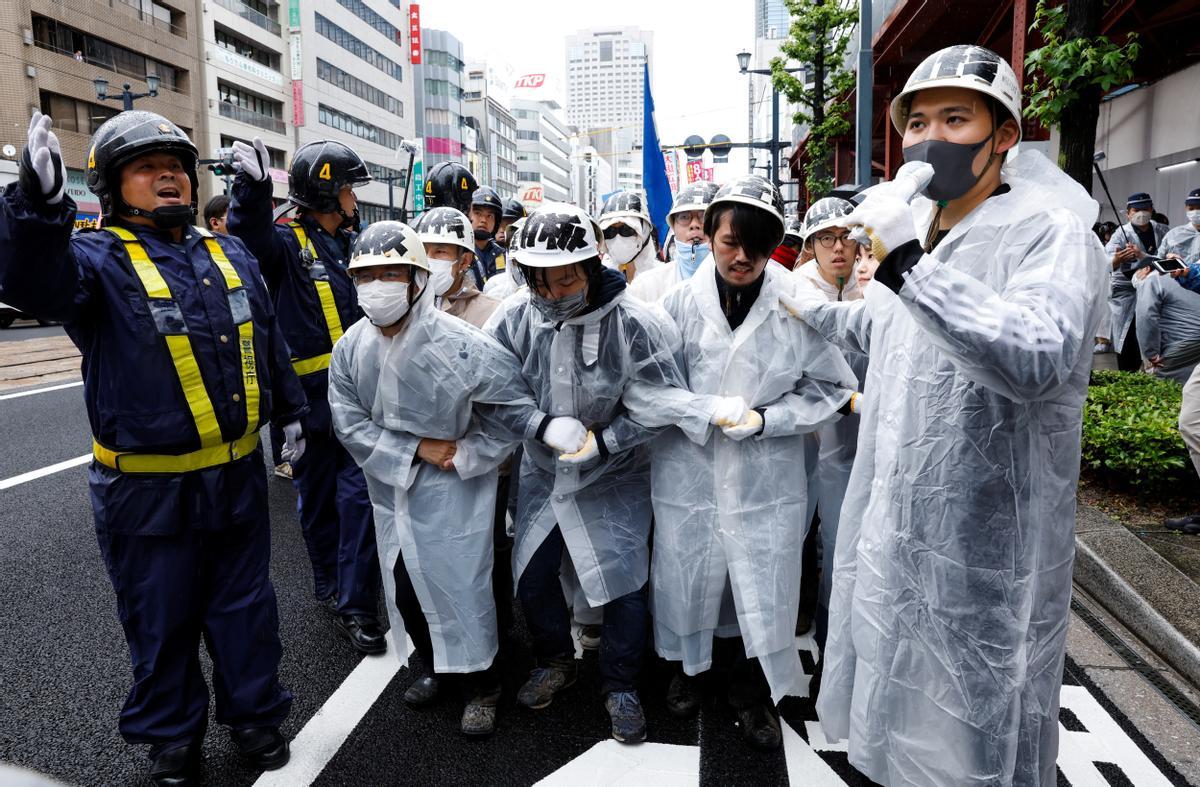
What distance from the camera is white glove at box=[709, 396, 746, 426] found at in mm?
2773

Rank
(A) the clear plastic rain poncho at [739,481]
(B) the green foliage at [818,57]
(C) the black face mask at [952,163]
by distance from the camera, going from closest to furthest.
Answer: (C) the black face mask at [952,163]
(A) the clear plastic rain poncho at [739,481]
(B) the green foliage at [818,57]

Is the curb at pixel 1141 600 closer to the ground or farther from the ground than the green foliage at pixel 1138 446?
closer to the ground

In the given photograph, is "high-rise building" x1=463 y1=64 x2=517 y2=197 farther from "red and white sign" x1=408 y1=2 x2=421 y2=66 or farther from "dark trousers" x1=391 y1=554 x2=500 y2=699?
"dark trousers" x1=391 y1=554 x2=500 y2=699

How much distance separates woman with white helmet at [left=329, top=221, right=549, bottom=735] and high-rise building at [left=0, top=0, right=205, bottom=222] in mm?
23857

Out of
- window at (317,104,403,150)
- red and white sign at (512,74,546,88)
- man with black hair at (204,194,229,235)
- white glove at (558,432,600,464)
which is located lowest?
white glove at (558,432,600,464)

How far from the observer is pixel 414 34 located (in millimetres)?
58094

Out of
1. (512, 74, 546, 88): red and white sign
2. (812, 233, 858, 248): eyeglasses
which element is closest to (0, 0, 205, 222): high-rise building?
(812, 233, 858, 248): eyeglasses

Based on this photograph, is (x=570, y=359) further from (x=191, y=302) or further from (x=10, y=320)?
(x=10, y=320)

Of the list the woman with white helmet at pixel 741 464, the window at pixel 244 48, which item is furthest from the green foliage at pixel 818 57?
the window at pixel 244 48

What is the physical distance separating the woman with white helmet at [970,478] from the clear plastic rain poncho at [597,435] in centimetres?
106

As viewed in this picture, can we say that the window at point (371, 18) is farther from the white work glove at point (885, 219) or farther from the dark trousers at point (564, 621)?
the white work glove at point (885, 219)

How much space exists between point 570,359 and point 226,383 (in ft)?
3.79

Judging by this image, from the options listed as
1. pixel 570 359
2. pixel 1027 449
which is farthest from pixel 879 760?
pixel 570 359

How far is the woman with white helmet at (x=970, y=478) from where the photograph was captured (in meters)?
1.82
